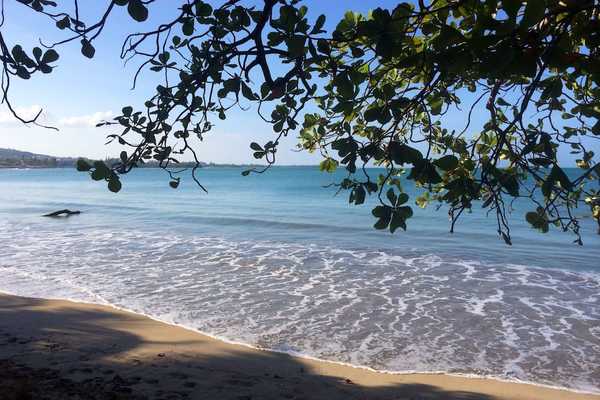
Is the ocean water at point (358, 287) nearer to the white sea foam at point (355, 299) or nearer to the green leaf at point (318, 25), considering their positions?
the white sea foam at point (355, 299)

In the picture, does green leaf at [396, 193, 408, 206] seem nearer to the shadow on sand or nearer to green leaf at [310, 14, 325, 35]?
green leaf at [310, 14, 325, 35]

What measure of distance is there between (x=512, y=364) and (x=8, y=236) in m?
16.7

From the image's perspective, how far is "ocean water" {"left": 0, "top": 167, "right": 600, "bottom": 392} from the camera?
6688mm

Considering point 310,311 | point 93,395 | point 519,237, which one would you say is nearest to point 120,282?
point 310,311

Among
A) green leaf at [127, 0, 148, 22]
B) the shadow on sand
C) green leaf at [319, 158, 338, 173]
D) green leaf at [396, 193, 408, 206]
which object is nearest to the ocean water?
the shadow on sand

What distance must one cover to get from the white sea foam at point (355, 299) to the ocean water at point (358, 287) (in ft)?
0.09

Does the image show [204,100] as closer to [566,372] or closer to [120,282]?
[566,372]

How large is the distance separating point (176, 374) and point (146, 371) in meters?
0.33

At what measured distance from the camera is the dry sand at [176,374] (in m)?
4.79

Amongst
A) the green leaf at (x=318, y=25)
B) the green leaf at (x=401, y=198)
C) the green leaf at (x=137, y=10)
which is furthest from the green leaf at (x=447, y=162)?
the green leaf at (x=137, y=10)

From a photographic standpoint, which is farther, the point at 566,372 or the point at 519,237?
the point at 519,237

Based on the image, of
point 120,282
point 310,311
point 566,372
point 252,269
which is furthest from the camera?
point 252,269

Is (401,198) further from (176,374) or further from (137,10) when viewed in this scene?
(176,374)

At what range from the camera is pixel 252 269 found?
11.8 metres
